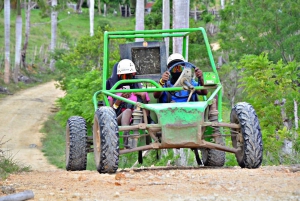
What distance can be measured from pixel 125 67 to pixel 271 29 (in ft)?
55.4

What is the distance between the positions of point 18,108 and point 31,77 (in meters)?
16.4

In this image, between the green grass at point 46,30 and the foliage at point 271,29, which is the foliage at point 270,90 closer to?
the foliage at point 271,29

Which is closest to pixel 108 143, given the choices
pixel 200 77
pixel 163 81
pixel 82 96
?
pixel 163 81

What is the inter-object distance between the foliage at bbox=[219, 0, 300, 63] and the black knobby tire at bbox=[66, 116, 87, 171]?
14.6m

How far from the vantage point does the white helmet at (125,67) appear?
12.6 m

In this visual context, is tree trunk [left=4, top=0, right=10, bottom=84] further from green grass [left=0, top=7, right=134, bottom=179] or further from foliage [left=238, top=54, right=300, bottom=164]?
foliage [left=238, top=54, right=300, bottom=164]

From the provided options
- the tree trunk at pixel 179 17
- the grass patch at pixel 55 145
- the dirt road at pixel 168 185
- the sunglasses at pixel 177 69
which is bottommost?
the grass patch at pixel 55 145

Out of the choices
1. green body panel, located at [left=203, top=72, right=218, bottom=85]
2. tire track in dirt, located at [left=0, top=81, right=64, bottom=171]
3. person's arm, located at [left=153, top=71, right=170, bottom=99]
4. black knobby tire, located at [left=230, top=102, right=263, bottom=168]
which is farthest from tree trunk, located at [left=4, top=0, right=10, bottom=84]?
black knobby tire, located at [left=230, top=102, right=263, bottom=168]

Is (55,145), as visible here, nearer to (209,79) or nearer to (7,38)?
(209,79)

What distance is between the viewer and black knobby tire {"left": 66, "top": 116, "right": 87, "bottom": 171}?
12.5 metres

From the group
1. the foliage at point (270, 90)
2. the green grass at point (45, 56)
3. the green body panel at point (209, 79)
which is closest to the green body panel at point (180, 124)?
the green body panel at point (209, 79)

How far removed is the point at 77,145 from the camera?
12.5m

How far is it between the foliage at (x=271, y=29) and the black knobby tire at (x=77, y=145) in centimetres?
1458

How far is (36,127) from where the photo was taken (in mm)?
30672
